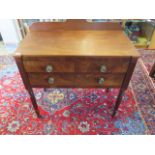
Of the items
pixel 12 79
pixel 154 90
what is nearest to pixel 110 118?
pixel 154 90

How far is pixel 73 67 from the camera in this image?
0.81 m

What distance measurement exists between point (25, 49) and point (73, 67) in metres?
0.31

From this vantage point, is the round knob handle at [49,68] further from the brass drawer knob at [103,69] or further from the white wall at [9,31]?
the white wall at [9,31]

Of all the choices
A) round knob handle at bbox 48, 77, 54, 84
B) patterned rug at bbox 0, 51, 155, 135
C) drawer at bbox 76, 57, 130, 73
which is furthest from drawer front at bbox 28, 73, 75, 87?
patterned rug at bbox 0, 51, 155, 135

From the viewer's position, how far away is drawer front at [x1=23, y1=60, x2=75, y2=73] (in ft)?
2.56

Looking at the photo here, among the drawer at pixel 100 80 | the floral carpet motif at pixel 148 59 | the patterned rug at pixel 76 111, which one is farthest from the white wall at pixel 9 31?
the floral carpet motif at pixel 148 59

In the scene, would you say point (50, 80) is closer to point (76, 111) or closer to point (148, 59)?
point (76, 111)

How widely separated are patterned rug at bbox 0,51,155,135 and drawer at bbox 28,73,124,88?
47cm

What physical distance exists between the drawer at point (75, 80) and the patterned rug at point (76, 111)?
0.47m

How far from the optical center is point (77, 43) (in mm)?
852
